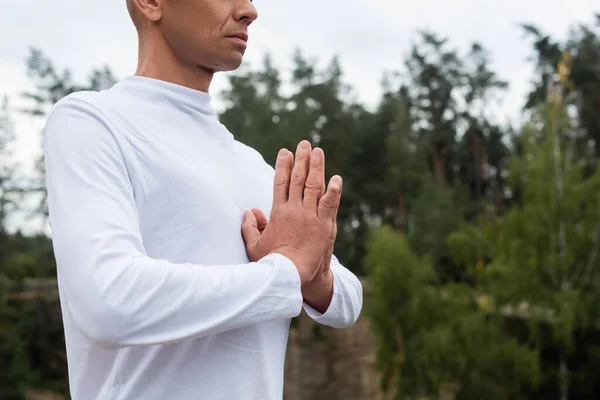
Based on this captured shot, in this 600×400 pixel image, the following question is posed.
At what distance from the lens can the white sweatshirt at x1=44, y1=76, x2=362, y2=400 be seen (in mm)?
1000

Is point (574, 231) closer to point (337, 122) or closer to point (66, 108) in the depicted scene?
point (337, 122)

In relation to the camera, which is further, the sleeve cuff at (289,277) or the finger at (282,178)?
the finger at (282,178)

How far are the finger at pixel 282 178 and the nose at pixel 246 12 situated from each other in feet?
0.81

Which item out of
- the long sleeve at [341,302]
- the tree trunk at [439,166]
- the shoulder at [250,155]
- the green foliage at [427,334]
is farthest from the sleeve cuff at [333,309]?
the tree trunk at [439,166]

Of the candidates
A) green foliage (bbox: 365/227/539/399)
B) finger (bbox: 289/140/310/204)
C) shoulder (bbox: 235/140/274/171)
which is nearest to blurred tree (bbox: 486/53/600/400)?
green foliage (bbox: 365/227/539/399)

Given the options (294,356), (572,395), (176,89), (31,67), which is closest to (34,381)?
(294,356)

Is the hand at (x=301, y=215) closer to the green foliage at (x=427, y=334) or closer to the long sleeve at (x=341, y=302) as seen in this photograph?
the long sleeve at (x=341, y=302)

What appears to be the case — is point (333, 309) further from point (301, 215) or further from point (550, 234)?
point (550, 234)

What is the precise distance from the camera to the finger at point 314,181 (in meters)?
1.17

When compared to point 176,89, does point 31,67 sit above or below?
above

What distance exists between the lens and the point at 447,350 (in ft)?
39.2

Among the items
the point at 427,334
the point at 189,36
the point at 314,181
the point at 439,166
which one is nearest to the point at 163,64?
the point at 189,36

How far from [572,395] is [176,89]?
1243 centimetres

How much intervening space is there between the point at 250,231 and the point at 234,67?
0.96 feet
